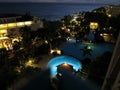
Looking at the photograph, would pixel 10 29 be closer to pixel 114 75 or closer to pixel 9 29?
pixel 9 29

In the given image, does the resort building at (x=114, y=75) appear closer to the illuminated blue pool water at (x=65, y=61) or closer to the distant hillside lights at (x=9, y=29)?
the illuminated blue pool water at (x=65, y=61)

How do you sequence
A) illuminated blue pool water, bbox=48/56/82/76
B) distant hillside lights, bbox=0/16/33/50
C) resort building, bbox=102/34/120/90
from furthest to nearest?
distant hillside lights, bbox=0/16/33/50 < illuminated blue pool water, bbox=48/56/82/76 < resort building, bbox=102/34/120/90

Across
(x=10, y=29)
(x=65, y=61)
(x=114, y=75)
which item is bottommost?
(x=65, y=61)

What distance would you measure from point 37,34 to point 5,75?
56.9 feet

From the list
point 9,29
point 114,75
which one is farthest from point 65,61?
point 9,29

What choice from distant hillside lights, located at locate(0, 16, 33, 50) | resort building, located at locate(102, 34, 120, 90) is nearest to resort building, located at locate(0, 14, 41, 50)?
distant hillside lights, located at locate(0, 16, 33, 50)

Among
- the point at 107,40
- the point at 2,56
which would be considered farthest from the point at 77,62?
the point at 107,40

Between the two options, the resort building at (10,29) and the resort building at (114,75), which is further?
the resort building at (10,29)

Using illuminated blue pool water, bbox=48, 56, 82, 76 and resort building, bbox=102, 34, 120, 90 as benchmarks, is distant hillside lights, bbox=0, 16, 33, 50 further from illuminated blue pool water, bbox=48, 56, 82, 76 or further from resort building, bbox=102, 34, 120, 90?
resort building, bbox=102, 34, 120, 90

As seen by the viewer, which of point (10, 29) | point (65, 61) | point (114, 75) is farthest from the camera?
point (10, 29)

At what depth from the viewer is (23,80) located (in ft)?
70.8

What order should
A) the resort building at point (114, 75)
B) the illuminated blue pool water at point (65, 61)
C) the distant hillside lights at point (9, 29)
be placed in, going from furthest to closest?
the distant hillside lights at point (9, 29), the illuminated blue pool water at point (65, 61), the resort building at point (114, 75)

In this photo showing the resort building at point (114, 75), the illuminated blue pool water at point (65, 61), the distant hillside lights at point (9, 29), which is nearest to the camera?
the resort building at point (114, 75)

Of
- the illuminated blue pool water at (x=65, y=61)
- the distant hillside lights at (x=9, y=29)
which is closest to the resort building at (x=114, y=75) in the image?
the illuminated blue pool water at (x=65, y=61)
